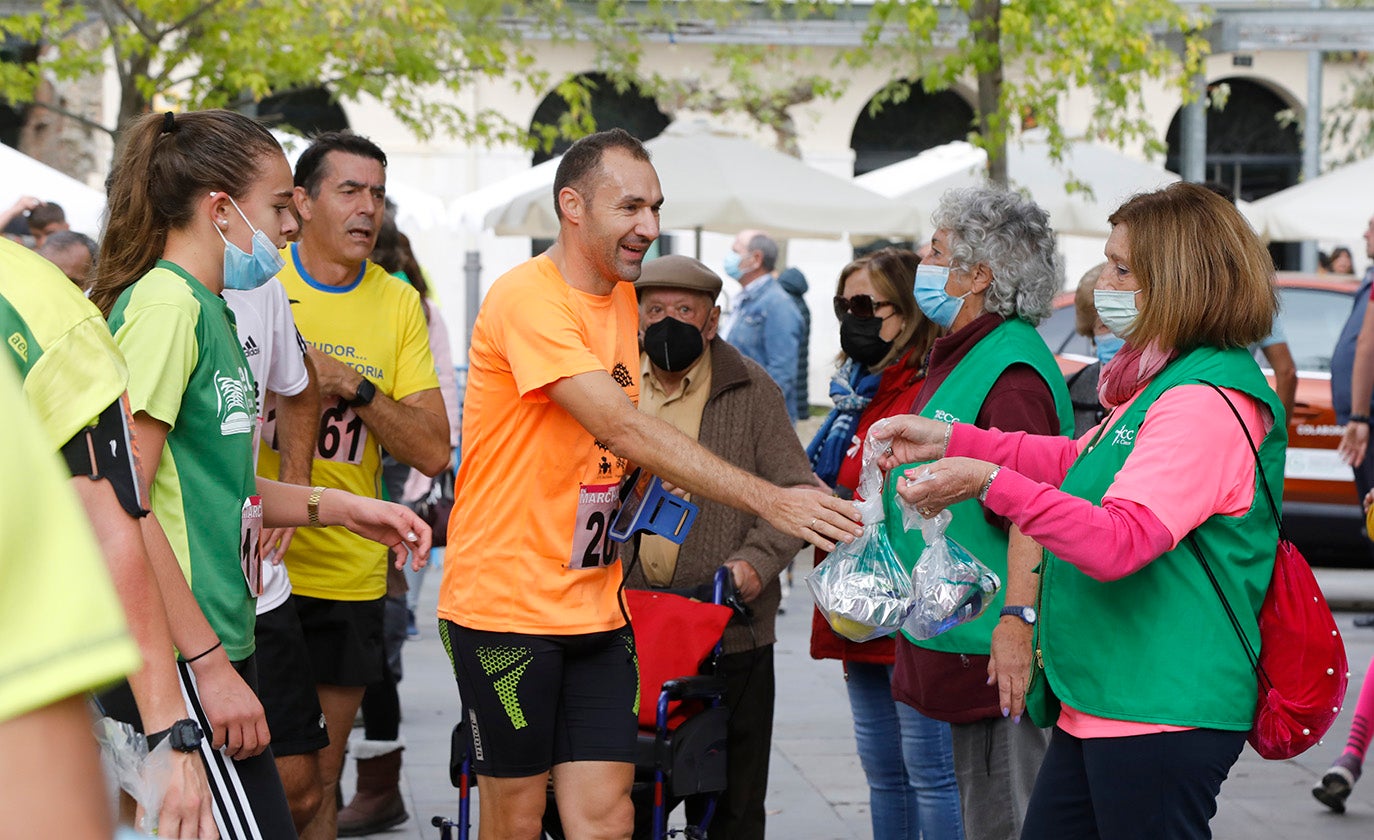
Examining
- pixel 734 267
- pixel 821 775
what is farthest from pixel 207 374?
pixel 734 267

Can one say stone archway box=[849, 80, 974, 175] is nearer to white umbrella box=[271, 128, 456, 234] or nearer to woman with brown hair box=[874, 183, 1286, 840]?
white umbrella box=[271, 128, 456, 234]

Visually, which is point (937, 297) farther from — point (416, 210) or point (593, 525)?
point (416, 210)

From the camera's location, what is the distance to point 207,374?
2.99 m

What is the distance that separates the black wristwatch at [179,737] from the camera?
94.0 inches

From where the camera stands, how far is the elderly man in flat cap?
15.8 ft

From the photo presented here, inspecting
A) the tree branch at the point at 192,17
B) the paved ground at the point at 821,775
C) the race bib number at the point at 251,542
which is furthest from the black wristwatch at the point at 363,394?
the tree branch at the point at 192,17

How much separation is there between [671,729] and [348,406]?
133 centimetres

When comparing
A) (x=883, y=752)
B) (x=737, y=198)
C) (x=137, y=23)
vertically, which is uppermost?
(x=137, y=23)

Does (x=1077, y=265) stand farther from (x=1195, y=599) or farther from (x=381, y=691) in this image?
(x=1195, y=599)

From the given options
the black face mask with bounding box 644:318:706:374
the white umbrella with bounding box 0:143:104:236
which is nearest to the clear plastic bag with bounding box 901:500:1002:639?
the black face mask with bounding box 644:318:706:374

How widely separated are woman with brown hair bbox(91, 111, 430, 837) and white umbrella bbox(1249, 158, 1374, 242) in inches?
429

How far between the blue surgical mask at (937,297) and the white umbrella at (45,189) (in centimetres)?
716

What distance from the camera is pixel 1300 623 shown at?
3.01 m

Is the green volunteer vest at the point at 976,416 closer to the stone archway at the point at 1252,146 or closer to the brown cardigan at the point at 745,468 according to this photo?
the brown cardigan at the point at 745,468
